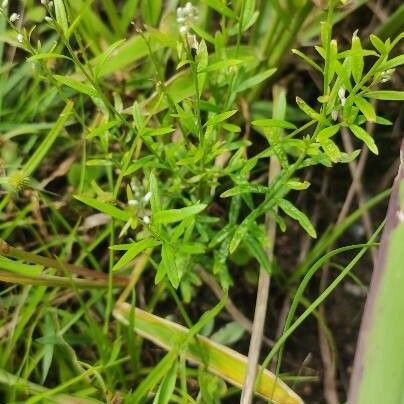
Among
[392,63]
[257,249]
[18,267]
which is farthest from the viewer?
[257,249]

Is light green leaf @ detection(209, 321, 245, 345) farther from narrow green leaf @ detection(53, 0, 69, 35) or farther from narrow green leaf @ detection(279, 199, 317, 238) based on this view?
narrow green leaf @ detection(53, 0, 69, 35)

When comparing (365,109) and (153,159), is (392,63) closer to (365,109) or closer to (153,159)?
(365,109)

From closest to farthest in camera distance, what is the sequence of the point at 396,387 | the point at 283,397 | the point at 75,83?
the point at 396,387, the point at 75,83, the point at 283,397

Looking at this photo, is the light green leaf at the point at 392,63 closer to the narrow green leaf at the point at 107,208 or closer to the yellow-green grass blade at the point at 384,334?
the yellow-green grass blade at the point at 384,334

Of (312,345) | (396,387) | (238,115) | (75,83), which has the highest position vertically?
(75,83)

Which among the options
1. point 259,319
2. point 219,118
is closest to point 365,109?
point 219,118

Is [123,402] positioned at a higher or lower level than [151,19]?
lower

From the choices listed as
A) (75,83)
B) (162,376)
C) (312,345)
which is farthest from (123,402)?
(75,83)

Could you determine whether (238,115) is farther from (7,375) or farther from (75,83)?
(7,375)

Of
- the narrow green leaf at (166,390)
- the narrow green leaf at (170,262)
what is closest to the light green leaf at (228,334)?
the narrow green leaf at (166,390)
